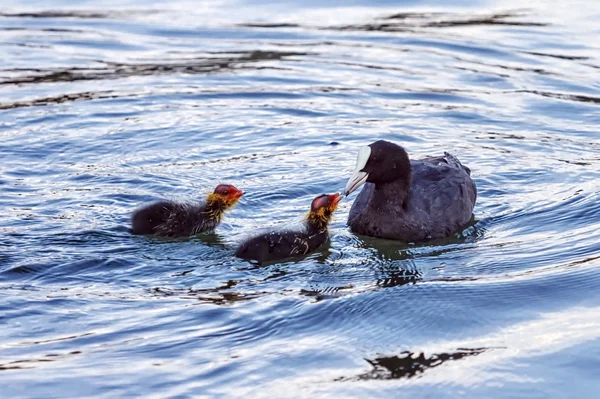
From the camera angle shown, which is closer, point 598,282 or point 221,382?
point 221,382

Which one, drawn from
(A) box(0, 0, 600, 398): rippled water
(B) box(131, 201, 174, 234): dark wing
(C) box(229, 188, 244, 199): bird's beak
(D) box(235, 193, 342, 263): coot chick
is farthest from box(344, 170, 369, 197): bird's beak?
(B) box(131, 201, 174, 234): dark wing

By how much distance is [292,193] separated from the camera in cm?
932

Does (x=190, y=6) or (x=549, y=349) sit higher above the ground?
(x=190, y=6)

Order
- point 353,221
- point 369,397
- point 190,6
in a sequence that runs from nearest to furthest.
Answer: point 369,397 < point 353,221 < point 190,6

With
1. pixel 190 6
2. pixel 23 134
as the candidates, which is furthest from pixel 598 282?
pixel 190 6

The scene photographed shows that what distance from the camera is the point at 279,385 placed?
18.4 ft

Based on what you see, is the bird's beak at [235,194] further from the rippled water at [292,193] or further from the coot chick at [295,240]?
the coot chick at [295,240]

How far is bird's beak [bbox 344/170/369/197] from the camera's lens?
8.05 m

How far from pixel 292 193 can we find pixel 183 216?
1403mm

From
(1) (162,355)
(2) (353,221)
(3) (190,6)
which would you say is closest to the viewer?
(1) (162,355)

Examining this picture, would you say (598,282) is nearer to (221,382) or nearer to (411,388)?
(411,388)

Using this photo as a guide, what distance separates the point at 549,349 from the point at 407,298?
3.79 feet

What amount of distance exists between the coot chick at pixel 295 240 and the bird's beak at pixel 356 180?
14 centimetres

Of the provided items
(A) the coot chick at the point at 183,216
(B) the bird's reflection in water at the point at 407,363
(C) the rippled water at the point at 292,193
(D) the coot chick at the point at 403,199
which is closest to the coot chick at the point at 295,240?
(C) the rippled water at the point at 292,193
